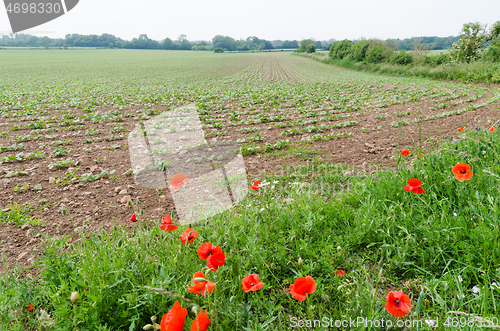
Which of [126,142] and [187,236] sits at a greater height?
[187,236]

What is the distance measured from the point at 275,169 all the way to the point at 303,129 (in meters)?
3.04

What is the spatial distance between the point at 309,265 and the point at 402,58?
1205 inches

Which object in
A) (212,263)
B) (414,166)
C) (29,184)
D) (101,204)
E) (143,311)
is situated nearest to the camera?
(212,263)

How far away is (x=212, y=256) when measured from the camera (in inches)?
55.0

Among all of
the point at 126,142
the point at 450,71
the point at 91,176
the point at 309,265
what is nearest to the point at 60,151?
the point at 126,142

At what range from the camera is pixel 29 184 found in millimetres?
4367

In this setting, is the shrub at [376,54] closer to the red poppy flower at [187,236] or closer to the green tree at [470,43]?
the green tree at [470,43]

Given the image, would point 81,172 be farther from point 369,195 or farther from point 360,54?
point 360,54

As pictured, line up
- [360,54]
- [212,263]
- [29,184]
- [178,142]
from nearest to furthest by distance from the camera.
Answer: [212,263] < [29,184] < [178,142] < [360,54]

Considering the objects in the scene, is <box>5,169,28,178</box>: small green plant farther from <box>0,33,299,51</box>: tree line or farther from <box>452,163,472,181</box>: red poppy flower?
<box>0,33,299,51</box>: tree line

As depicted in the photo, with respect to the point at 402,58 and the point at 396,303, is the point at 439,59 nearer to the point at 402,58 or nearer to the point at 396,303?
the point at 402,58

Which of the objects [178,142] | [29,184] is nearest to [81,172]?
[29,184]

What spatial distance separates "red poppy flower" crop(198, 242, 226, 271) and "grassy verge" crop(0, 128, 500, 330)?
0.47 ft

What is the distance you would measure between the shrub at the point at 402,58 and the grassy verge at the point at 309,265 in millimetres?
28244
